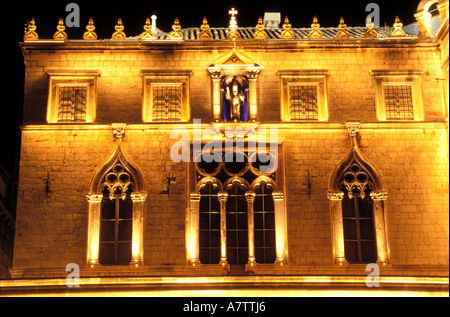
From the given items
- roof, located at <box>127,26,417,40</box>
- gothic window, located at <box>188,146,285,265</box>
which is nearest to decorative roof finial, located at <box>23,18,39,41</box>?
roof, located at <box>127,26,417,40</box>

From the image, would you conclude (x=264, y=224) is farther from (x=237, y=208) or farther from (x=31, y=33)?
(x=31, y=33)

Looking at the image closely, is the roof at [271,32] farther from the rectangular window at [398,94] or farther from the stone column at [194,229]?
the stone column at [194,229]

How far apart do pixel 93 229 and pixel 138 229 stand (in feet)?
4.35

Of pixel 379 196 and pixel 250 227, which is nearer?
pixel 250 227

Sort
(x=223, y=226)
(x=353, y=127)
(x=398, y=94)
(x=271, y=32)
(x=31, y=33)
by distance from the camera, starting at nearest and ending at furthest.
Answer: (x=223, y=226) → (x=353, y=127) → (x=398, y=94) → (x=31, y=33) → (x=271, y=32)

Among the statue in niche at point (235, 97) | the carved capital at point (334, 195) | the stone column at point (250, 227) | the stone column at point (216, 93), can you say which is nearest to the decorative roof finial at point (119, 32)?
the stone column at point (216, 93)

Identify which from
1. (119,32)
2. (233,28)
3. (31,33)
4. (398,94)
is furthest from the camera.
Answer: (233,28)

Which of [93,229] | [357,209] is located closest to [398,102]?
[357,209]

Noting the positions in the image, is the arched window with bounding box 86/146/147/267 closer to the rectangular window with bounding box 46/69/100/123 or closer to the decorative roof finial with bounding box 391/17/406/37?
the rectangular window with bounding box 46/69/100/123

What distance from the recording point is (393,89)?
2277cm

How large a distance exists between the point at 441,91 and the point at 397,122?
1.84 m

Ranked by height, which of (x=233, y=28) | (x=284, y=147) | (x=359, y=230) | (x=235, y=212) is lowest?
(x=359, y=230)

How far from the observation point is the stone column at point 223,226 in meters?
21.2

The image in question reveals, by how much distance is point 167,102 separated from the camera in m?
22.5
